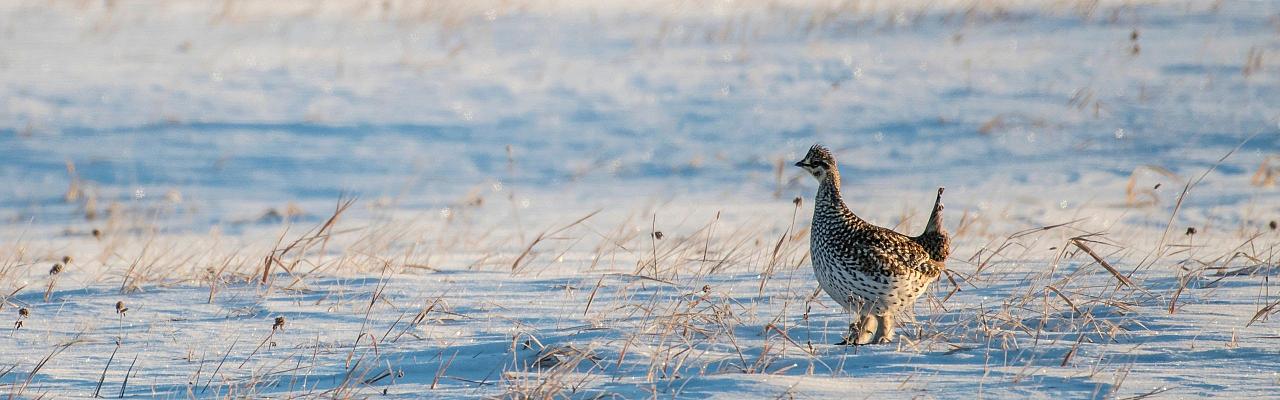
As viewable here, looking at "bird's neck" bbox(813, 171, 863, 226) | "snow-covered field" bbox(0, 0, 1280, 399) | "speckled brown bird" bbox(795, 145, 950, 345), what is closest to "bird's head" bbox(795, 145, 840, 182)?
"bird's neck" bbox(813, 171, 863, 226)

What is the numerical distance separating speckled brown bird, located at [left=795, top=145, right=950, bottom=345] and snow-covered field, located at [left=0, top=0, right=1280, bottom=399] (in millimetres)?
168

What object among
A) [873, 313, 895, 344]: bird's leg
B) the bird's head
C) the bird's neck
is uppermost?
the bird's head

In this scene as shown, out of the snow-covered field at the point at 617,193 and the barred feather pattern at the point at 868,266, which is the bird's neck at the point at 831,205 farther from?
the snow-covered field at the point at 617,193

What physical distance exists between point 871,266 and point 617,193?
6730 mm

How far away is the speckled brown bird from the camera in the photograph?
3.87m

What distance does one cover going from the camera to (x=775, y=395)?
10.6 ft

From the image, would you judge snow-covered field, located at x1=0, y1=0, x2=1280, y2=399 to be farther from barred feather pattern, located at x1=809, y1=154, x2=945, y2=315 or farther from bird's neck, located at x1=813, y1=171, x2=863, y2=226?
bird's neck, located at x1=813, y1=171, x2=863, y2=226

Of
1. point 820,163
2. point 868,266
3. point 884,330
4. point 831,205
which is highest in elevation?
point 820,163

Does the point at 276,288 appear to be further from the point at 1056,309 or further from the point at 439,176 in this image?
the point at 439,176

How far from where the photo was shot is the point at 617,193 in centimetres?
1052

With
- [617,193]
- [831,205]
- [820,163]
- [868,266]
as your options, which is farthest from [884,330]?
[617,193]

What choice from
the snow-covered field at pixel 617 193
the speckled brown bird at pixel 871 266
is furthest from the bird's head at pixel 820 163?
the snow-covered field at pixel 617 193

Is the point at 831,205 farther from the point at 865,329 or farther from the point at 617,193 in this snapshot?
the point at 617,193

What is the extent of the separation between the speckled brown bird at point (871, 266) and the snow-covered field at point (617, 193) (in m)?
0.17
